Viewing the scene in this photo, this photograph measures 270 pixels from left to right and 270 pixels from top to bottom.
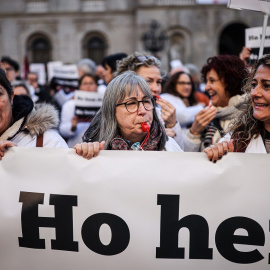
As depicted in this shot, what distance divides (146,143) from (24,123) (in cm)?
77

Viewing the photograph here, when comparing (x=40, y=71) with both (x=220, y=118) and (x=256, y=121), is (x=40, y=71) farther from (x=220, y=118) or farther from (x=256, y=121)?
(x=256, y=121)

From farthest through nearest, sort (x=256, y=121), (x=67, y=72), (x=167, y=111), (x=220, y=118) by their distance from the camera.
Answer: (x=67, y=72)
(x=220, y=118)
(x=167, y=111)
(x=256, y=121)

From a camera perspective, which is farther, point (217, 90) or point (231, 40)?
point (231, 40)

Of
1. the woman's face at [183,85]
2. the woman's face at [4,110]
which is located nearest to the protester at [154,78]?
the woman's face at [4,110]

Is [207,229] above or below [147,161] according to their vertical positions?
below

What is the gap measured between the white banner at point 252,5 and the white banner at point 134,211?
54.4 inches

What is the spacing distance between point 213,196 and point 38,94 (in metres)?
4.82

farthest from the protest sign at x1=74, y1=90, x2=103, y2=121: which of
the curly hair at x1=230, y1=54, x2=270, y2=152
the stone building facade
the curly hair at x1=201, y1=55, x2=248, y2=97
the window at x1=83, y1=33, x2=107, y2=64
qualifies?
the window at x1=83, y1=33, x2=107, y2=64

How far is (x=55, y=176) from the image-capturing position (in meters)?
2.21

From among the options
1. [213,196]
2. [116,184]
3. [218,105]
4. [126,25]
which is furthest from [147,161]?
[126,25]

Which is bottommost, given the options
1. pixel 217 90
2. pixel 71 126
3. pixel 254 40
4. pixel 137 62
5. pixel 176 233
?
pixel 176 233

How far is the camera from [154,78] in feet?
10.7

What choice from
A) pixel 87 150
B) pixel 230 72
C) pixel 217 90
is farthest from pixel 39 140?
pixel 230 72

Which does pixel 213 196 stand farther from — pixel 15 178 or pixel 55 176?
pixel 15 178
